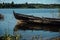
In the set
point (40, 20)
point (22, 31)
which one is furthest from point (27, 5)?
point (22, 31)

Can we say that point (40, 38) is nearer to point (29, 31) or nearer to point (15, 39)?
point (29, 31)

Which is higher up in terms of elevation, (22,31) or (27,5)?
(27,5)

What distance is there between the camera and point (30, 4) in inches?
71.6

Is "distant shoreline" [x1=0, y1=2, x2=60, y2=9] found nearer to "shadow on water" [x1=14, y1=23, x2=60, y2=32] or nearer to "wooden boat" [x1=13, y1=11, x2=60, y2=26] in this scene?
"wooden boat" [x1=13, y1=11, x2=60, y2=26]

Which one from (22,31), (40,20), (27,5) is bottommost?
(22,31)

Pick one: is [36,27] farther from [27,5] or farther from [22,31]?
[27,5]

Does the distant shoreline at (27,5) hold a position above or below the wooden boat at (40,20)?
above

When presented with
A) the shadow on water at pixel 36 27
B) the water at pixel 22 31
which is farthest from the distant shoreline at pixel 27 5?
the shadow on water at pixel 36 27

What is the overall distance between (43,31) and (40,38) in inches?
4.6

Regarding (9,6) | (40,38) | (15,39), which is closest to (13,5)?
(9,6)

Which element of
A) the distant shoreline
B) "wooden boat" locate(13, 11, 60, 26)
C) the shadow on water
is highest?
the distant shoreline

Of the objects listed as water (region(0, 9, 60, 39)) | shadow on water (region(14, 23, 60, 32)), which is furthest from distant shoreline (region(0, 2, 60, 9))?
shadow on water (region(14, 23, 60, 32))

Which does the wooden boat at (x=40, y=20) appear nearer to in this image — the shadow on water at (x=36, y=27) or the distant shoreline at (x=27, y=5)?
the shadow on water at (x=36, y=27)

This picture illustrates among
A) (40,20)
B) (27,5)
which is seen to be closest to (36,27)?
(40,20)
